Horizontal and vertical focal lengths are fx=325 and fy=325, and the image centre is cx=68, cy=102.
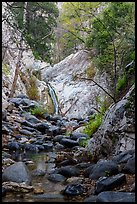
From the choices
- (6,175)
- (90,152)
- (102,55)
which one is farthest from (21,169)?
(102,55)

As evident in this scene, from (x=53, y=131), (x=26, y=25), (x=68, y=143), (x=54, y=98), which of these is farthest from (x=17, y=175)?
(x=54, y=98)

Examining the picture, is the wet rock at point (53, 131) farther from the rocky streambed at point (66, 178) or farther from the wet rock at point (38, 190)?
the wet rock at point (38, 190)

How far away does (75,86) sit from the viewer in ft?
61.7

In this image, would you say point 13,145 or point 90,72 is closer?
point 13,145

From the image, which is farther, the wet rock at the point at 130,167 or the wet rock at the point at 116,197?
the wet rock at the point at 130,167

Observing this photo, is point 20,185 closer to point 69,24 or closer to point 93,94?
point 93,94

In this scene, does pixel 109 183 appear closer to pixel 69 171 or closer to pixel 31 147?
pixel 69 171

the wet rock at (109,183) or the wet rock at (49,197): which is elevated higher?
the wet rock at (109,183)

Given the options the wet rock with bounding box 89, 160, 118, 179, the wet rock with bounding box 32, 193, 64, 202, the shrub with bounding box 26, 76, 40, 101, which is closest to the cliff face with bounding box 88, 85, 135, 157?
the wet rock with bounding box 89, 160, 118, 179

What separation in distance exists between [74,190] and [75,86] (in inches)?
593

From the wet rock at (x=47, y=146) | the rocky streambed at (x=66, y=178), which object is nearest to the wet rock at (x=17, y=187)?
the rocky streambed at (x=66, y=178)

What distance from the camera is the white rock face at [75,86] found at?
16531mm

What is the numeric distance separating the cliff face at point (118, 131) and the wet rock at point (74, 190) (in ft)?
4.28

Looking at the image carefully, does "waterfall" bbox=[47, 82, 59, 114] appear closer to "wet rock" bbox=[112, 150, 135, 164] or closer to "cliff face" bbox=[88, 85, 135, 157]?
"cliff face" bbox=[88, 85, 135, 157]
